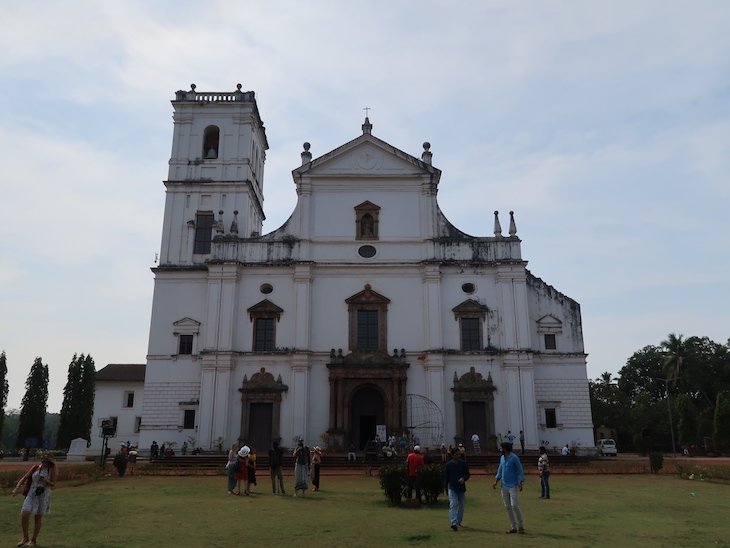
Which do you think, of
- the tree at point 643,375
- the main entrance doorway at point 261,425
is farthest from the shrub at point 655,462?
the tree at point 643,375

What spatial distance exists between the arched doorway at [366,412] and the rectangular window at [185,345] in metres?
8.77

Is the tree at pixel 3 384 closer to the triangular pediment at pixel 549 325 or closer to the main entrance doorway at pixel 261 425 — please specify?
the main entrance doorway at pixel 261 425

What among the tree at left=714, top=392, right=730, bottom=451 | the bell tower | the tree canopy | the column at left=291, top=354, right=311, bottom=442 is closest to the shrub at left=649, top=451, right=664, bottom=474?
the column at left=291, top=354, right=311, bottom=442

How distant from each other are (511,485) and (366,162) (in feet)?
83.8

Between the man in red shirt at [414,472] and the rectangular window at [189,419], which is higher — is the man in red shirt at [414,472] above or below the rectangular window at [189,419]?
below

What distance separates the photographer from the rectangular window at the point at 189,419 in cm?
3097

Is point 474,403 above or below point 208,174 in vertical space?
below

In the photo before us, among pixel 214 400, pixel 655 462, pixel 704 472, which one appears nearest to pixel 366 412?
pixel 214 400

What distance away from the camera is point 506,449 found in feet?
35.7

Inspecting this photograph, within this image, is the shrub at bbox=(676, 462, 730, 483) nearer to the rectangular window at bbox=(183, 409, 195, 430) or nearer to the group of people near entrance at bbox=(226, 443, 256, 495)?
the group of people near entrance at bbox=(226, 443, 256, 495)

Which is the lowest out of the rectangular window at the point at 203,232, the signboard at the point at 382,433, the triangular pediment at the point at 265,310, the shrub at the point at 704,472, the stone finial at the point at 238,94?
the shrub at the point at 704,472

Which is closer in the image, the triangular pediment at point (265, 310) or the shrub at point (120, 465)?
the shrub at point (120, 465)

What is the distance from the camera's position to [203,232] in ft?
113

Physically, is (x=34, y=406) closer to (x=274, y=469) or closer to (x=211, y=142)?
(x=211, y=142)
